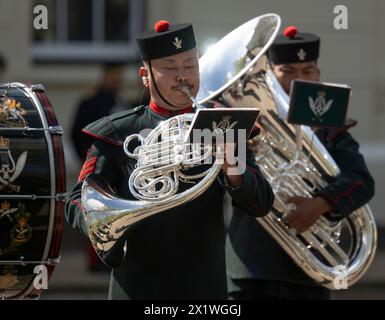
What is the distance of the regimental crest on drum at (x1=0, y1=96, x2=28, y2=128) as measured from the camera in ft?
15.7

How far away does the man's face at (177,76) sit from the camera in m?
4.41

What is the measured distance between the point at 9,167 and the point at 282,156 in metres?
1.23

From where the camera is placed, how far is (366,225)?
18.3ft

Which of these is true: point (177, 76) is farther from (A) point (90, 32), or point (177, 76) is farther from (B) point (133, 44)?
(A) point (90, 32)

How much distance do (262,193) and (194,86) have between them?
41 cm

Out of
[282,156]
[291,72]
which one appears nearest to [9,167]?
[282,156]

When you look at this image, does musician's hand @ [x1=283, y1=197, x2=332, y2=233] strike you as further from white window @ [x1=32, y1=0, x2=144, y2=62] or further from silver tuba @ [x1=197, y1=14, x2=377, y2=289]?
white window @ [x1=32, y1=0, x2=144, y2=62]

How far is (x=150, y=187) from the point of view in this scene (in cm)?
426

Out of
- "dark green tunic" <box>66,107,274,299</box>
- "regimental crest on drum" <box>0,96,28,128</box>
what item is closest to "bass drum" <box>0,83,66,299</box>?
"regimental crest on drum" <box>0,96,28,128</box>

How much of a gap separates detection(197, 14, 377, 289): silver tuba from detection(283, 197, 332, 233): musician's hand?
40mm

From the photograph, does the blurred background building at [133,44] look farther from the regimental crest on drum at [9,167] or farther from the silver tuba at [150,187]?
the silver tuba at [150,187]

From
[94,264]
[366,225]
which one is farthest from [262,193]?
[94,264]

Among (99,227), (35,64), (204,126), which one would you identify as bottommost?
(35,64)
